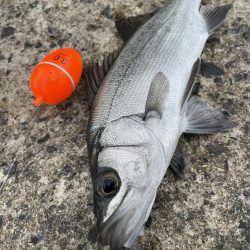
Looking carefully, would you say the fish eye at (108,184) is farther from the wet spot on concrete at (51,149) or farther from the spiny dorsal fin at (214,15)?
the spiny dorsal fin at (214,15)

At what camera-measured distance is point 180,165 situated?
2609mm

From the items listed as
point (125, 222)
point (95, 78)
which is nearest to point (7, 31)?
point (95, 78)

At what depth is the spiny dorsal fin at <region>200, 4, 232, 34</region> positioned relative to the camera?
10.4 feet

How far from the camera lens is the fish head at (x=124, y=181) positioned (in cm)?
205

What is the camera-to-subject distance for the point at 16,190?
9.04ft

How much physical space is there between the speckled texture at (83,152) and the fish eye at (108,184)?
51 cm

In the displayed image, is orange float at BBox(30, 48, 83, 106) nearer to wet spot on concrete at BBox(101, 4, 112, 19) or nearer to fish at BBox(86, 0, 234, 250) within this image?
fish at BBox(86, 0, 234, 250)

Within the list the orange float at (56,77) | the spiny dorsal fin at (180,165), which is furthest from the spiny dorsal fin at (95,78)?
the spiny dorsal fin at (180,165)

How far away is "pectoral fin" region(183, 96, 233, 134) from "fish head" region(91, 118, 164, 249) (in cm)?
48

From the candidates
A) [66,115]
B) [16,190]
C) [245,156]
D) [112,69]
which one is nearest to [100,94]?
[112,69]

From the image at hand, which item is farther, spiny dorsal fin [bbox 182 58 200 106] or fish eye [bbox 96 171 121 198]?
spiny dorsal fin [bbox 182 58 200 106]

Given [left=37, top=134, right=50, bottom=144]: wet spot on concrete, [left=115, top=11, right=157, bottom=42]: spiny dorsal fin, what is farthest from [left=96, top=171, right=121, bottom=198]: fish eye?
[left=115, top=11, right=157, bottom=42]: spiny dorsal fin

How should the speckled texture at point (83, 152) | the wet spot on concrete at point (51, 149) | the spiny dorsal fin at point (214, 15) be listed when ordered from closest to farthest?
the speckled texture at point (83, 152), the wet spot on concrete at point (51, 149), the spiny dorsal fin at point (214, 15)

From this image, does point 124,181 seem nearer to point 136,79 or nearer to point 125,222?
point 125,222
